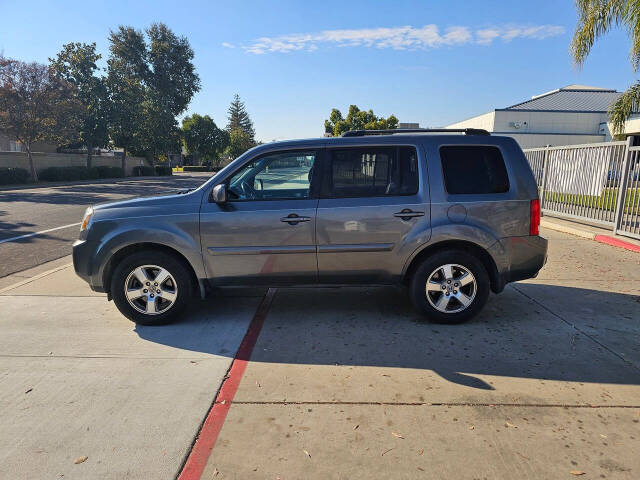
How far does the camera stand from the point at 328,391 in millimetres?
3301

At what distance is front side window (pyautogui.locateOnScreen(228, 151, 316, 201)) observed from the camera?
456cm

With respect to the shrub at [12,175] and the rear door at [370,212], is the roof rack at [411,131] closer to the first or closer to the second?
the rear door at [370,212]

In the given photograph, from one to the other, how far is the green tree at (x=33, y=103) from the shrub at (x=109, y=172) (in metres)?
8.80

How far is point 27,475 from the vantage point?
242 cm

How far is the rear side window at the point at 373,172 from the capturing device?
4.50 meters

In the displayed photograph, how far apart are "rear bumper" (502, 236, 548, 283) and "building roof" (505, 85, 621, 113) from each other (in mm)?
42289

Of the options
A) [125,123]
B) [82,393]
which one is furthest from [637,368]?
[125,123]

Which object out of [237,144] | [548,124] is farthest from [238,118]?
[548,124]

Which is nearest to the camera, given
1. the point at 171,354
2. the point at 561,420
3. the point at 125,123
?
the point at 561,420

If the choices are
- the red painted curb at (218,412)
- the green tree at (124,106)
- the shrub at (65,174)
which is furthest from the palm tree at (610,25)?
the green tree at (124,106)

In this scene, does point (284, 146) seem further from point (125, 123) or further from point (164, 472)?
point (125, 123)

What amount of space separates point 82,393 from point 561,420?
3.34 metres

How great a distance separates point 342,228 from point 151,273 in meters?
2.01

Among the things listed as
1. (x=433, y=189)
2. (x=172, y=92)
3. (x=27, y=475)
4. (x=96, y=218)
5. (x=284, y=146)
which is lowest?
(x=27, y=475)
